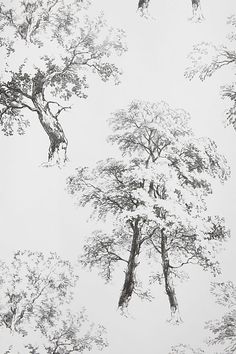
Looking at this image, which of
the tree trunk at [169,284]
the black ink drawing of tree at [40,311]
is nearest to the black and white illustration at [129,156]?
the tree trunk at [169,284]

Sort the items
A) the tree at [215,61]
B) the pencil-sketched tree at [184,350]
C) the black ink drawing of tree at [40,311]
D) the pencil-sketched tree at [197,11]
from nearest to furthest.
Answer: the tree at [215,61], the pencil-sketched tree at [184,350], the pencil-sketched tree at [197,11], the black ink drawing of tree at [40,311]

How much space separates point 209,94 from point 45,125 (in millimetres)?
2338

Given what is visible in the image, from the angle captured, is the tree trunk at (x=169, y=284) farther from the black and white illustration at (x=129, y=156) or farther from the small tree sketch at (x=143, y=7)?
the small tree sketch at (x=143, y=7)

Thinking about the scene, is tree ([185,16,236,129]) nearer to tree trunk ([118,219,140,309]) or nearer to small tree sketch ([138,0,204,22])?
small tree sketch ([138,0,204,22])

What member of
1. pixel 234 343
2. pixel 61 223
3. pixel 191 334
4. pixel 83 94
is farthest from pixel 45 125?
pixel 234 343

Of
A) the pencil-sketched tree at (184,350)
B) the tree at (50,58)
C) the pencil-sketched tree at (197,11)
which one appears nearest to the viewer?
the tree at (50,58)

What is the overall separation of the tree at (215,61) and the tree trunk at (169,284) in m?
1.89

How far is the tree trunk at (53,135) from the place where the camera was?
17.9 ft

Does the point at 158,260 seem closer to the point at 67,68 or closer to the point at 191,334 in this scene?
the point at 191,334

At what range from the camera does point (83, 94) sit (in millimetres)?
5715

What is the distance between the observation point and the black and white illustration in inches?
212

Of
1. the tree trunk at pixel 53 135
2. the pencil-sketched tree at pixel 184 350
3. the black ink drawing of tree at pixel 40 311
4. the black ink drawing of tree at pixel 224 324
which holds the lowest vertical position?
the pencil-sketched tree at pixel 184 350

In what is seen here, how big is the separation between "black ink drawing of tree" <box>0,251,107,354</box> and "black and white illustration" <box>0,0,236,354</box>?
1.80 metres

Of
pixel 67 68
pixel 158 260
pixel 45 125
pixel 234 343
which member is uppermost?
pixel 67 68
